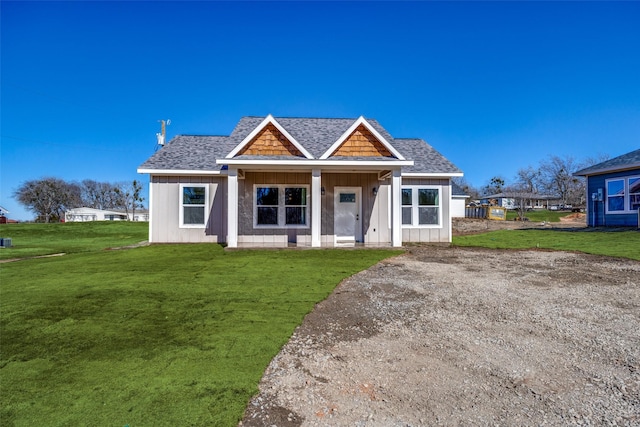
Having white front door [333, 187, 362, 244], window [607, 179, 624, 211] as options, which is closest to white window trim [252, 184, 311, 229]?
white front door [333, 187, 362, 244]

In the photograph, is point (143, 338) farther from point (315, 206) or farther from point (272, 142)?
point (272, 142)

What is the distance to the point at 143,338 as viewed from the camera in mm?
3975

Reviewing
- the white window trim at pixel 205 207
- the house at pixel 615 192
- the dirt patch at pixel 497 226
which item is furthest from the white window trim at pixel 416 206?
the house at pixel 615 192

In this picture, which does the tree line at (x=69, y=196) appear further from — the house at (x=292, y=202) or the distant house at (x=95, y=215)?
the house at (x=292, y=202)

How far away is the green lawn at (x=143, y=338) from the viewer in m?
2.64

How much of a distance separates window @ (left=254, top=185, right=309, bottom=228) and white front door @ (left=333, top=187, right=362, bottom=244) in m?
1.25

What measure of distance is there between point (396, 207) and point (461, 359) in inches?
350

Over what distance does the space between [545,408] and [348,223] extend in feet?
37.7

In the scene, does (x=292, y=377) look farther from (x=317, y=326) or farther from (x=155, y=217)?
(x=155, y=217)

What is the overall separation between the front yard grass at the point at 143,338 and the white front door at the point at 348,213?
569 cm

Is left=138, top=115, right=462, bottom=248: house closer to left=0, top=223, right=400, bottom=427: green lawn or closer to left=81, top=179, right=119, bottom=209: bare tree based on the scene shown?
left=0, top=223, right=400, bottom=427: green lawn

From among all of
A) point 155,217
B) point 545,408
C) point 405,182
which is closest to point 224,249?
point 155,217

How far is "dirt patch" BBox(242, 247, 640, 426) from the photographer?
102 inches

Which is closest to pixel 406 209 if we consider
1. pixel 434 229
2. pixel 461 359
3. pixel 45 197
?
pixel 434 229
